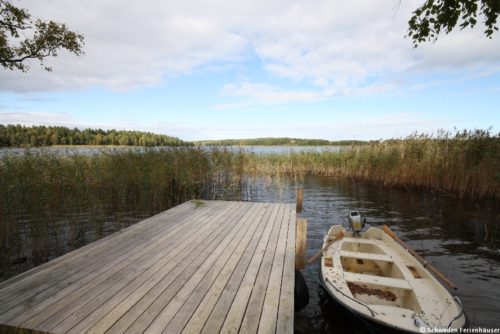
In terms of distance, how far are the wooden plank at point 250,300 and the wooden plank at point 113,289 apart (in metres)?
1.24

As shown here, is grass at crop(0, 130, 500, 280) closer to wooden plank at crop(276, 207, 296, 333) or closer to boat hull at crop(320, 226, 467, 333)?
wooden plank at crop(276, 207, 296, 333)

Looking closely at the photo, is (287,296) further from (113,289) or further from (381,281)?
(113,289)

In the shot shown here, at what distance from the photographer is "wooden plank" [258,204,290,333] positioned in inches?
92.2

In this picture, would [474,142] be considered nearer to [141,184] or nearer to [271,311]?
[271,311]

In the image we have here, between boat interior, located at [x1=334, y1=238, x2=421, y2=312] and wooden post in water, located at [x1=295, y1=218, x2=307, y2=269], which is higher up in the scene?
wooden post in water, located at [x1=295, y1=218, x2=307, y2=269]

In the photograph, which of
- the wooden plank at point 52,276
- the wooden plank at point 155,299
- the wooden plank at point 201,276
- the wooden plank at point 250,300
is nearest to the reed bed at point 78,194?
the wooden plank at point 52,276

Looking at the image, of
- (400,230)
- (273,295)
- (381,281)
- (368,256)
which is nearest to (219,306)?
(273,295)

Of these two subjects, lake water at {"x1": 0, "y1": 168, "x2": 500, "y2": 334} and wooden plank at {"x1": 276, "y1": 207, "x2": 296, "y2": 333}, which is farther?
lake water at {"x1": 0, "y1": 168, "x2": 500, "y2": 334}

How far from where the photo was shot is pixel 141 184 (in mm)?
9398

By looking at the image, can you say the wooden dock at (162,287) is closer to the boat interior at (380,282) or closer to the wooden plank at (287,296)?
the wooden plank at (287,296)

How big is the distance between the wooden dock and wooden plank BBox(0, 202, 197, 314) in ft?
0.04

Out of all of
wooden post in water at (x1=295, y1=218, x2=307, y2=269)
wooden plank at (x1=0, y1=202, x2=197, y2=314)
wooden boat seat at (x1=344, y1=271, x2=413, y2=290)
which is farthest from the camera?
wooden post in water at (x1=295, y1=218, x2=307, y2=269)

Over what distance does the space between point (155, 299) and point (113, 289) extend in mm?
603

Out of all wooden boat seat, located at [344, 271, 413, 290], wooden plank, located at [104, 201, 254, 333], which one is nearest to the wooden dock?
wooden plank, located at [104, 201, 254, 333]
